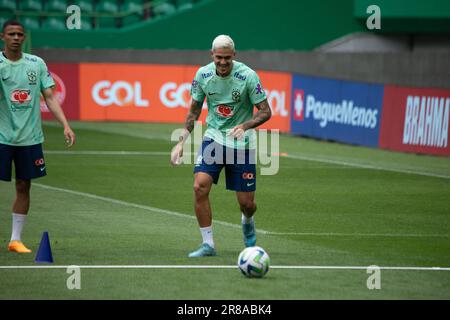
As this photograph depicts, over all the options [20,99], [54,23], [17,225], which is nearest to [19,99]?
[20,99]

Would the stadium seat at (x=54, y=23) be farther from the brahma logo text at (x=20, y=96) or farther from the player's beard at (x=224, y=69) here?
the player's beard at (x=224, y=69)

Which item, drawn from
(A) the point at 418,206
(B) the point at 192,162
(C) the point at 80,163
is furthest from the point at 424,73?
(A) the point at 418,206

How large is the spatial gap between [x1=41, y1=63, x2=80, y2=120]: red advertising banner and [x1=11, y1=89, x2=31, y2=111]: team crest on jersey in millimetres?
20382

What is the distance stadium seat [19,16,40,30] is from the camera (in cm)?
3553

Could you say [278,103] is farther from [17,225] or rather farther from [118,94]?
[17,225]

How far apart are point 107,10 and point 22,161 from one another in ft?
86.3

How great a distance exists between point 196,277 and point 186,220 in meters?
4.32

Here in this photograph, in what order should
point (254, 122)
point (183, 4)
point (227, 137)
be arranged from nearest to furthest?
point (254, 122)
point (227, 137)
point (183, 4)

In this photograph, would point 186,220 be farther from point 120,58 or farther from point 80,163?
point 120,58

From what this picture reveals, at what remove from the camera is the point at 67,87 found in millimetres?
31953

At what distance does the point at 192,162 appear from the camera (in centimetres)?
2266

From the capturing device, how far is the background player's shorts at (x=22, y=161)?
37.7ft

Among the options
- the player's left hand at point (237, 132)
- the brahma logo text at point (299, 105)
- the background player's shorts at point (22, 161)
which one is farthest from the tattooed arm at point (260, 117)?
the brahma logo text at point (299, 105)

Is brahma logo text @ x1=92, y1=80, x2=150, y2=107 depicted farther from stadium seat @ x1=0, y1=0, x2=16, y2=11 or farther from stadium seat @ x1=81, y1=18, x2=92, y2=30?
stadium seat @ x1=0, y1=0, x2=16, y2=11
